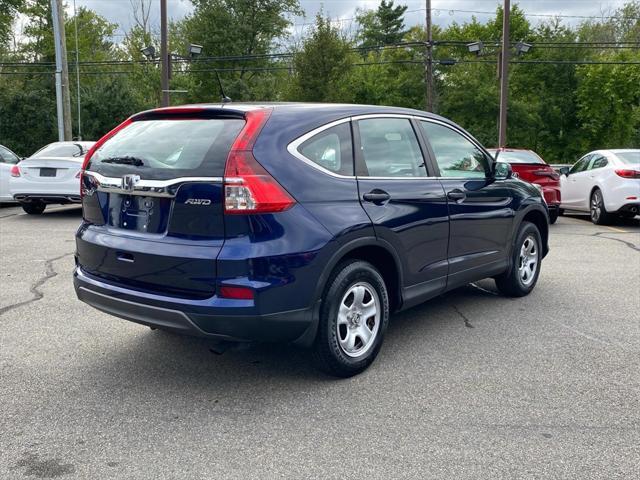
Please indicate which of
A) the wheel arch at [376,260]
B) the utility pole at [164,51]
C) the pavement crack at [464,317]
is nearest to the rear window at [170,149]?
the wheel arch at [376,260]

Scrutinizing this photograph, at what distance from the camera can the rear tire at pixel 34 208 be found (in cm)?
1273

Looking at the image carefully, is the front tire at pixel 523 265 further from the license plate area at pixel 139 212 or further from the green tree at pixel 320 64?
the green tree at pixel 320 64

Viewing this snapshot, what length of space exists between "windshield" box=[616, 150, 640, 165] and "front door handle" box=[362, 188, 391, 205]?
30.7 ft

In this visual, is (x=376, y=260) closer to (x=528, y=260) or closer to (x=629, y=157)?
(x=528, y=260)

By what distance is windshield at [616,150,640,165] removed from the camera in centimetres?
1173

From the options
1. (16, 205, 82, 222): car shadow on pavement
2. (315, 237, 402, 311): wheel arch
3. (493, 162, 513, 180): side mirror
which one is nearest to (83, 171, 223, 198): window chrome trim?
(315, 237, 402, 311): wheel arch

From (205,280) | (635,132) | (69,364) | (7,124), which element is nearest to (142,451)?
(205,280)

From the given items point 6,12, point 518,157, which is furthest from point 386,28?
Answer: point 518,157

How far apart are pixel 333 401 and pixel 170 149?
178 cm

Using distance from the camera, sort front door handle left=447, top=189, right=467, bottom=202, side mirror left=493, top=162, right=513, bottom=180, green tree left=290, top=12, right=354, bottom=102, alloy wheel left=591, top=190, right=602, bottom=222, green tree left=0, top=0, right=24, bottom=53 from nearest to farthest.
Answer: front door handle left=447, top=189, right=467, bottom=202 → side mirror left=493, top=162, right=513, bottom=180 → alloy wheel left=591, top=190, right=602, bottom=222 → green tree left=290, top=12, right=354, bottom=102 → green tree left=0, top=0, right=24, bottom=53

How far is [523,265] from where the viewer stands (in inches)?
241

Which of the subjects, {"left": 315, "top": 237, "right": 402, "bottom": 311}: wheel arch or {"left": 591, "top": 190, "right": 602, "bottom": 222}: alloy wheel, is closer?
{"left": 315, "top": 237, "right": 402, "bottom": 311}: wheel arch

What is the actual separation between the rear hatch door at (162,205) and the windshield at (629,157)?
10.4m

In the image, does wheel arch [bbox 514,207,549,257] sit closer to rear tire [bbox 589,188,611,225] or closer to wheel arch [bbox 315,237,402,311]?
wheel arch [bbox 315,237,402,311]
